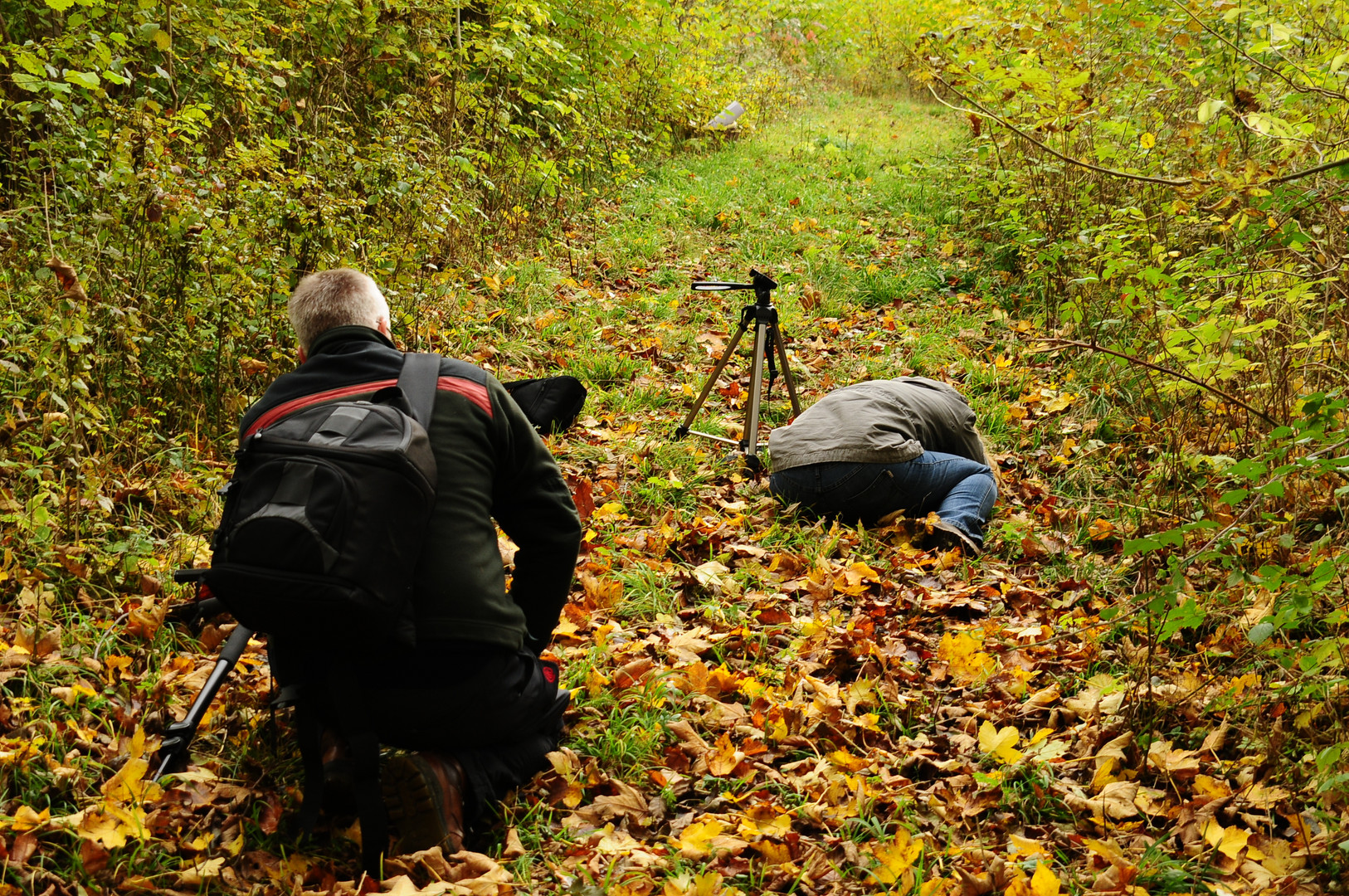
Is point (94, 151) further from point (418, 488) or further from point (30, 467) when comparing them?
point (418, 488)

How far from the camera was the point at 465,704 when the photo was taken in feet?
8.10

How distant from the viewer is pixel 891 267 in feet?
27.8

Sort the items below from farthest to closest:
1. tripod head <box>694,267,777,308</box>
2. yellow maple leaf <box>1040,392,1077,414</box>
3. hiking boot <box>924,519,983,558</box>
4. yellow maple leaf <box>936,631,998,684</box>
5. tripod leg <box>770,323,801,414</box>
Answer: yellow maple leaf <box>1040,392,1077,414</box> < tripod leg <box>770,323,801,414</box> < tripod head <box>694,267,777,308</box> < hiking boot <box>924,519,983,558</box> < yellow maple leaf <box>936,631,998,684</box>

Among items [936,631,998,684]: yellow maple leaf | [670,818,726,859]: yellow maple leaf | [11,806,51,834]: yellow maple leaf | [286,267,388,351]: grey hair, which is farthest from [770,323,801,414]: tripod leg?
[11,806,51,834]: yellow maple leaf

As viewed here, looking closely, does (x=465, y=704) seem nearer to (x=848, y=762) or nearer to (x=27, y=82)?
(x=848, y=762)

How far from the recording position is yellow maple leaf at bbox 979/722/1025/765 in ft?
8.81

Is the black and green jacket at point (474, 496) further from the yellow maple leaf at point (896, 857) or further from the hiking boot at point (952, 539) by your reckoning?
the hiking boot at point (952, 539)

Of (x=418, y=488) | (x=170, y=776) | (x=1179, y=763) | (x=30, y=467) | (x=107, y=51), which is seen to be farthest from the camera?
(x=107, y=51)

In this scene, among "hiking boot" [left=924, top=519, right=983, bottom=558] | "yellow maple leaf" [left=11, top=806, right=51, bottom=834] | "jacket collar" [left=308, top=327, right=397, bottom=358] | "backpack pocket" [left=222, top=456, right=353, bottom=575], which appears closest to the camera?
"backpack pocket" [left=222, top=456, right=353, bottom=575]

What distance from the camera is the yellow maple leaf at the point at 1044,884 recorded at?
2.14 metres

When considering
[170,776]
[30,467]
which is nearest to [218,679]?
[170,776]

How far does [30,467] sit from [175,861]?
5.56 feet

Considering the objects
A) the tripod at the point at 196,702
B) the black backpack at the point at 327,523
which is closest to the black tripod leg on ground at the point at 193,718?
the tripod at the point at 196,702

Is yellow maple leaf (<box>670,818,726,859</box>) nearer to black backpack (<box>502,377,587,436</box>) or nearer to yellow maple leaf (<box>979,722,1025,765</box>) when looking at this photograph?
yellow maple leaf (<box>979,722,1025,765</box>)
